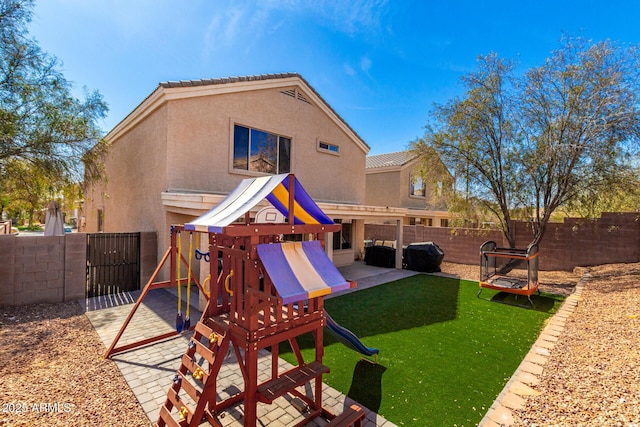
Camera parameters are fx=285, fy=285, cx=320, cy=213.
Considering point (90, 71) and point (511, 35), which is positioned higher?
point (511, 35)

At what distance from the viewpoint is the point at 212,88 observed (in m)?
9.43

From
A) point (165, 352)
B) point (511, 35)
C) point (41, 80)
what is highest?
point (511, 35)

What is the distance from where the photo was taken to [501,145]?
10664 millimetres

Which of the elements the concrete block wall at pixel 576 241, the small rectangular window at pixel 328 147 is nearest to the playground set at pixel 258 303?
the small rectangular window at pixel 328 147

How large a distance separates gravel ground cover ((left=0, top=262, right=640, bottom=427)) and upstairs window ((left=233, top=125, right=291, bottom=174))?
646cm

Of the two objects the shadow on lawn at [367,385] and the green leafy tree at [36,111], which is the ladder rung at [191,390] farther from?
the green leafy tree at [36,111]

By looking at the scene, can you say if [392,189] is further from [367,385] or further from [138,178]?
[367,385]

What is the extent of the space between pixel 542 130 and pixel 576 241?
548 cm

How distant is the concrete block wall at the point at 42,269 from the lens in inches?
273

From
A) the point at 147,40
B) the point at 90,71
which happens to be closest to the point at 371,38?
the point at 147,40

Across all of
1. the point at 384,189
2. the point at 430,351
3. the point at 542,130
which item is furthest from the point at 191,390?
the point at 384,189

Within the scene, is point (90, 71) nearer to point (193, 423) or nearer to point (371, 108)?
point (193, 423)

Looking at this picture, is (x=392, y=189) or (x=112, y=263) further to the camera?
(x=392, y=189)

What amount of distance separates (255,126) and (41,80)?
6157 millimetres
